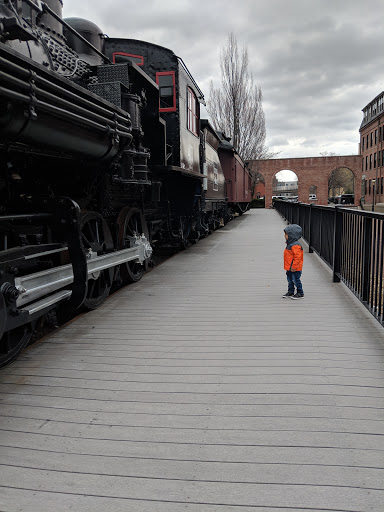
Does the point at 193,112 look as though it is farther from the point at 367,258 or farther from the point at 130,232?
the point at 367,258

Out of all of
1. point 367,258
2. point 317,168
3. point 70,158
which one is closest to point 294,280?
point 367,258

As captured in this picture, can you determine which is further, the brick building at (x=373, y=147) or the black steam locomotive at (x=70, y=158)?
the brick building at (x=373, y=147)

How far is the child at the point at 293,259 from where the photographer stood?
496cm

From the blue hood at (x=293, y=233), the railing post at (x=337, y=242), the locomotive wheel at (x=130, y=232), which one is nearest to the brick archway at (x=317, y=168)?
the railing post at (x=337, y=242)

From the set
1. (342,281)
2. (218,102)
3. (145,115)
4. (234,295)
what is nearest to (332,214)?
(342,281)

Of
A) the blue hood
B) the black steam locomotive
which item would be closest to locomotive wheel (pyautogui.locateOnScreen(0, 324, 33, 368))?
the black steam locomotive

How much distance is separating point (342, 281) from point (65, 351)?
3.79 metres

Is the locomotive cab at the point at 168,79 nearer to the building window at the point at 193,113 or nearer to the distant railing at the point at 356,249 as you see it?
the building window at the point at 193,113

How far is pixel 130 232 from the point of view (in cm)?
601

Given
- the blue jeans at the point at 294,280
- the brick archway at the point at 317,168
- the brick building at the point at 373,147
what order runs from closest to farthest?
1. the blue jeans at the point at 294,280
2. the brick archway at the point at 317,168
3. the brick building at the point at 373,147

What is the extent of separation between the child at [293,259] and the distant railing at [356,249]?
2.03ft

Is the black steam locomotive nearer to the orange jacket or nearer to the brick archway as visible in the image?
the orange jacket

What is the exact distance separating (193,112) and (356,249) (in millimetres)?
5074

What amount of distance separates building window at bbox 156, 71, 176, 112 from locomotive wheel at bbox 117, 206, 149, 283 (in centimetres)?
207
